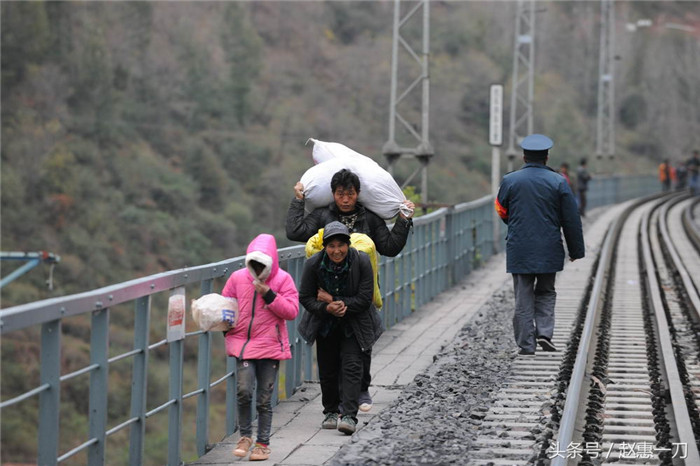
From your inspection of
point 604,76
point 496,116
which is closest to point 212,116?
point 604,76

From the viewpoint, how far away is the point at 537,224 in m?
10.4

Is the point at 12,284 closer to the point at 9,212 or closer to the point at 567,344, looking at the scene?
the point at 9,212

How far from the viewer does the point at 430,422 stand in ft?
26.7

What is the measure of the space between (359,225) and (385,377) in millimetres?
2631

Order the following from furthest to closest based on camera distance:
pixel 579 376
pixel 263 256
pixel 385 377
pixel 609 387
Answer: pixel 385 377 < pixel 609 387 < pixel 579 376 < pixel 263 256

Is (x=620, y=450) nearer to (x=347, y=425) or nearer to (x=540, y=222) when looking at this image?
(x=347, y=425)

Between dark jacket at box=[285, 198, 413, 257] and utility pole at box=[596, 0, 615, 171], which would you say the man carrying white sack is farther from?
utility pole at box=[596, 0, 615, 171]

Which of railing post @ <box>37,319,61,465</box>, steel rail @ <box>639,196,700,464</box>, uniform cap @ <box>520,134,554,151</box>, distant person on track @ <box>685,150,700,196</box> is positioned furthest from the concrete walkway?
distant person on track @ <box>685,150,700,196</box>

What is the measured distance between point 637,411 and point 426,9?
44.4 feet

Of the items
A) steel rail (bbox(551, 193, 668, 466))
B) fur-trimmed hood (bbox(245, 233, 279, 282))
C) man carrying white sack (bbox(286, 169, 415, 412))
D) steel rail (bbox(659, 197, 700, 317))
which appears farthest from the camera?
steel rail (bbox(659, 197, 700, 317))

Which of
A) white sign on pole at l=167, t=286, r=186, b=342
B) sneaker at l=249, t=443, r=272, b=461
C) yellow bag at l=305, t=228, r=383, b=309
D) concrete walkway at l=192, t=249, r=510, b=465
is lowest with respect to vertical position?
concrete walkway at l=192, t=249, r=510, b=465

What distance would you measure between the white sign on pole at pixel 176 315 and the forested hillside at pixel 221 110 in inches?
1259

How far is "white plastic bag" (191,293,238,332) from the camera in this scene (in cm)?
688

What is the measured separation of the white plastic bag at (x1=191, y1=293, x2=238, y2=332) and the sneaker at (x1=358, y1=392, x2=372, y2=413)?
1.99 metres
